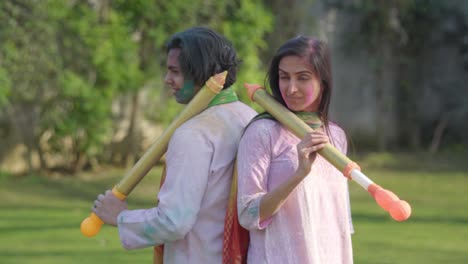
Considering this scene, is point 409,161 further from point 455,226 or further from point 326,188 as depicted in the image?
point 326,188

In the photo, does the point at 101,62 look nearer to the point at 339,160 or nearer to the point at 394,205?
the point at 339,160

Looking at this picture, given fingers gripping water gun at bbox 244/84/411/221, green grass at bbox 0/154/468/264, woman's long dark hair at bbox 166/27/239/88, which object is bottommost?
green grass at bbox 0/154/468/264

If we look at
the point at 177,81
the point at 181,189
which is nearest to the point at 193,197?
the point at 181,189

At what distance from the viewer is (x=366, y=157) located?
1598 centimetres

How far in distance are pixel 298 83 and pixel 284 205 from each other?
0.41 m

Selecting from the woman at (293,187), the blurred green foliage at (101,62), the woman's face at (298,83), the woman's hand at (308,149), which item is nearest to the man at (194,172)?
the woman at (293,187)

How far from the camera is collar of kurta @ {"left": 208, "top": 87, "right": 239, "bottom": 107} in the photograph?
3.42 meters

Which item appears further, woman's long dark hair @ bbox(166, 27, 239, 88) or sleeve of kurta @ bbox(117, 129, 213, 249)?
woman's long dark hair @ bbox(166, 27, 239, 88)

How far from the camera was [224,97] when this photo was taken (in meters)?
3.44

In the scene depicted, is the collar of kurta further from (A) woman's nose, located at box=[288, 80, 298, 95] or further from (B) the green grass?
(B) the green grass

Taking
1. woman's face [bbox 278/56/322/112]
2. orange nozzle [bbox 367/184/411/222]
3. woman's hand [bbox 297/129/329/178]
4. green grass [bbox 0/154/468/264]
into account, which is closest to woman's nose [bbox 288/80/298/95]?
woman's face [bbox 278/56/322/112]

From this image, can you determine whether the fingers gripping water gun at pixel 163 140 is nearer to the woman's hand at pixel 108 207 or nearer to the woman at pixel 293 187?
the woman's hand at pixel 108 207

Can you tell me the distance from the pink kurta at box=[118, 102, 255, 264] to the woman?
0.12m

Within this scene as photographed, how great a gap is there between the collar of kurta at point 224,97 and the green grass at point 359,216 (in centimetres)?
418
